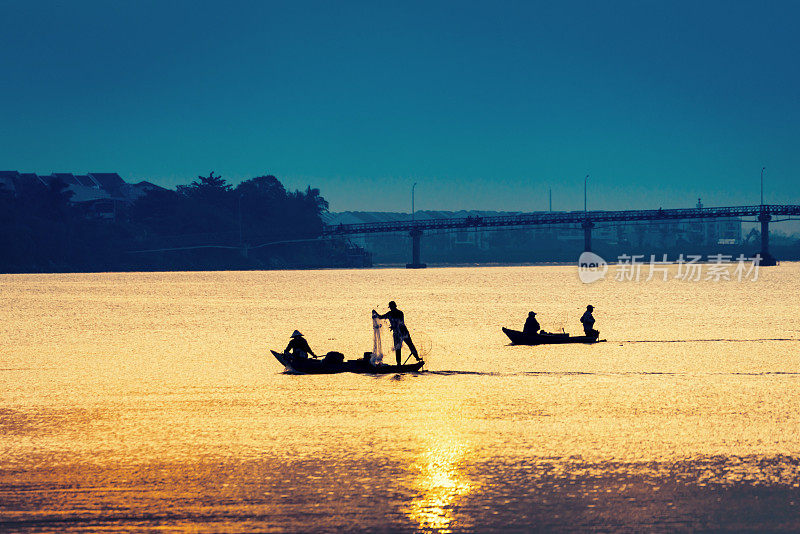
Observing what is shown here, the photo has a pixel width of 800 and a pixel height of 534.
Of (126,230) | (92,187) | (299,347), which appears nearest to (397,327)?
(299,347)

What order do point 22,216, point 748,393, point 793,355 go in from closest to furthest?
point 748,393 → point 793,355 → point 22,216

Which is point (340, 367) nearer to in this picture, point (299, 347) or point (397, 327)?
point (299, 347)

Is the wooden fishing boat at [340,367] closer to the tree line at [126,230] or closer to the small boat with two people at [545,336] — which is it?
the small boat with two people at [545,336]

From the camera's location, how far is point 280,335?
4216cm

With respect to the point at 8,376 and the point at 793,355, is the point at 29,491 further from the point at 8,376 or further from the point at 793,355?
the point at 793,355

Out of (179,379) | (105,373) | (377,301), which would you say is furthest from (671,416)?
(377,301)

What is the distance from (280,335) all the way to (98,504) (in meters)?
30.7

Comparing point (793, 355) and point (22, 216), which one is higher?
point (22, 216)

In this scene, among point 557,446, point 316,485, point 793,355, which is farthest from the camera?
point 793,355

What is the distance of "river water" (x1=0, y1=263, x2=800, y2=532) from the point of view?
445 inches

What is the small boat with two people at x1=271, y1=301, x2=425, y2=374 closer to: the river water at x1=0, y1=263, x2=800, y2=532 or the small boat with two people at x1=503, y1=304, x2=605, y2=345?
the river water at x1=0, y1=263, x2=800, y2=532

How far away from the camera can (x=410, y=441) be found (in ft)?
Answer: 50.9

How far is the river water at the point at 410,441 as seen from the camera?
11312mm

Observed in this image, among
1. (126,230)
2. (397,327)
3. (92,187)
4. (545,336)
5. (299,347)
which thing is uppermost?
(92,187)
